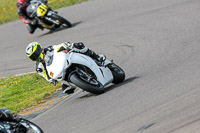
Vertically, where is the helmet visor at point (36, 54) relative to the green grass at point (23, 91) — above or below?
above

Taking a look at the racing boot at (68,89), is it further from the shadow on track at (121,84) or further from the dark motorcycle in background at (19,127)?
the dark motorcycle in background at (19,127)

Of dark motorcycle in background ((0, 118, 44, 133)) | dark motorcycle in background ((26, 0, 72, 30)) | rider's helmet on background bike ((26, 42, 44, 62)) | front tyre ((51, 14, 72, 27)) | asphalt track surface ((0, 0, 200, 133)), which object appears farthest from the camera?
dark motorcycle in background ((26, 0, 72, 30))

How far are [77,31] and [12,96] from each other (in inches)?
244

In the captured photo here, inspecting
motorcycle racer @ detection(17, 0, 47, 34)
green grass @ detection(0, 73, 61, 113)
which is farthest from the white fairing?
motorcycle racer @ detection(17, 0, 47, 34)

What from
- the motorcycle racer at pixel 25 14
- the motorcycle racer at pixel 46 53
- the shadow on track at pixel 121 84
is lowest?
the motorcycle racer at pixel 25 14

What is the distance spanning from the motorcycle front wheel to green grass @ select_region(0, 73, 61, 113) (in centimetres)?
174

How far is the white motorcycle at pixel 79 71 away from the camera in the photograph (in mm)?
8789

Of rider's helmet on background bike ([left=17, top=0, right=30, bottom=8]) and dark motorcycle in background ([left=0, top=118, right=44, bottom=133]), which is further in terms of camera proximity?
rider's helmet on background bike ([left=17, top=0, right=30, bottom=8])

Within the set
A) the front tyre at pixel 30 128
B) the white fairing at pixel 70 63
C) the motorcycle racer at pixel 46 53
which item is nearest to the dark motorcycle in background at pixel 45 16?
the motorcycle racer at pixel 46 53

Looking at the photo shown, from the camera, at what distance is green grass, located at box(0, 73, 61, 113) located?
10.4 meters

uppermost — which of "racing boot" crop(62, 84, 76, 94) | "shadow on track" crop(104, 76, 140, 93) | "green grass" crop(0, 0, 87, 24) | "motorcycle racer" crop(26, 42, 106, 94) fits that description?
"motorcycle racer" crop(26, 42, 106, 94)

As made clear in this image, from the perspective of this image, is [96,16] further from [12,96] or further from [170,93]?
[170,93]

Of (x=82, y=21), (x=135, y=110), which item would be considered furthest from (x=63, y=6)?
(x=135, y=110)

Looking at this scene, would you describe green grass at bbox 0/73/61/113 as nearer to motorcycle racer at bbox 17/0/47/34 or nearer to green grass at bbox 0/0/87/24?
motorcycle racer at bbox 17/0/47/34
